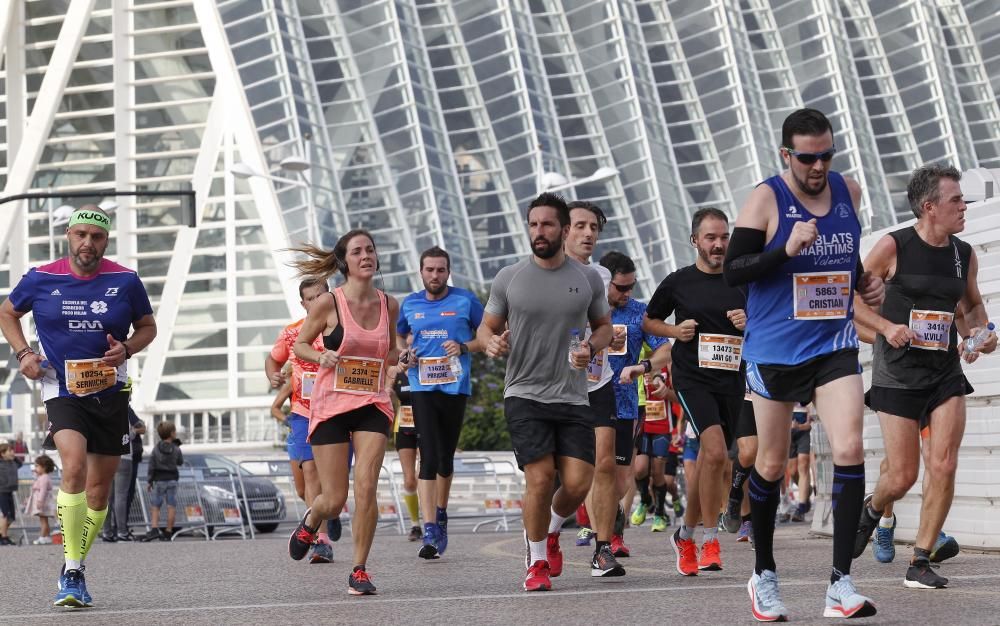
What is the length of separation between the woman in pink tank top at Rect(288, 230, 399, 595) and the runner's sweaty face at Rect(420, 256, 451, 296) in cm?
286

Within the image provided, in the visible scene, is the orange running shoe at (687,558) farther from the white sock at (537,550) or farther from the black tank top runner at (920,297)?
the black tank top runner at (920,297)

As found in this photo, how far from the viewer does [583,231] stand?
1045cm

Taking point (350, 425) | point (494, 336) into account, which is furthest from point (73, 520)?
point (494, 336)

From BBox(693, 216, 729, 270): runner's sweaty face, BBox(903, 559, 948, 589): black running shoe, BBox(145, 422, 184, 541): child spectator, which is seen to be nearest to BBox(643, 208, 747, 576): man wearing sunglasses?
BBox(693, 216, 729, 270): runner's sweaty face

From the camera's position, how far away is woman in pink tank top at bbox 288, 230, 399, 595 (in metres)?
9.74

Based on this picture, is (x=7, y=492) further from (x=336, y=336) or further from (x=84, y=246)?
(x=84, y=246)

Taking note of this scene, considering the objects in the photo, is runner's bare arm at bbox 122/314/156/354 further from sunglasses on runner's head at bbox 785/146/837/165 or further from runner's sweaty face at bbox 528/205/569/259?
sunglasses on runner's head at bbox 785/146/837/165

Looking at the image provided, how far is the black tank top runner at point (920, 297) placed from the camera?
901 centimetres

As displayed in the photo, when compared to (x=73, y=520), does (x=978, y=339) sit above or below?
above

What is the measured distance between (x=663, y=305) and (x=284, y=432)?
1784 inches

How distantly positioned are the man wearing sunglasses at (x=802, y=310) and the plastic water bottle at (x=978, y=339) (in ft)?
5.68

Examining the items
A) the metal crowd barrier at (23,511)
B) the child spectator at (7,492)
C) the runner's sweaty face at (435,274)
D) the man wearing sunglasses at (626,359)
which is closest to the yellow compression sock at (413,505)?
the runner's sweaty face at (435,274)

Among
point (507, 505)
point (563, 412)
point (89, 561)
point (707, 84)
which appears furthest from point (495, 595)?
point (707, 84)

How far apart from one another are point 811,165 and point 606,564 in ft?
11.1
